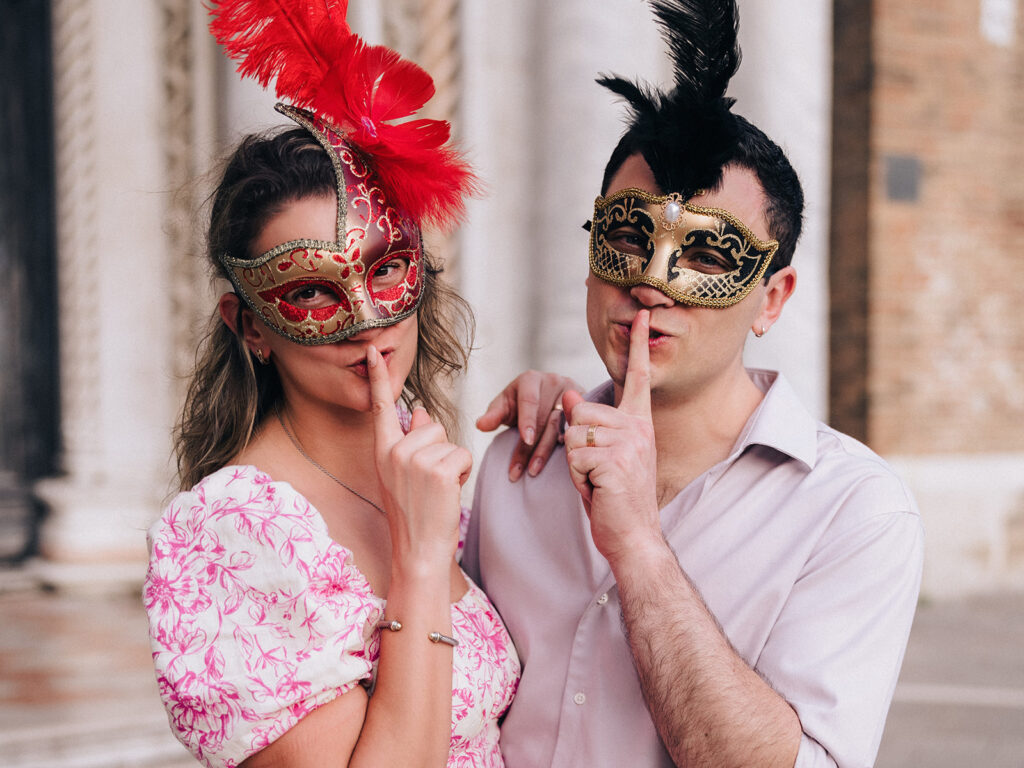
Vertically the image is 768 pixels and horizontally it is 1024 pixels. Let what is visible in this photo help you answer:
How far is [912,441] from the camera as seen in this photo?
709cm

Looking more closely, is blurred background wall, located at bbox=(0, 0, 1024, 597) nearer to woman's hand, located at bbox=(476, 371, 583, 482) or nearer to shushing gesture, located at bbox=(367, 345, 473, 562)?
woman's hand, located at bbox=(476, 371, 583, 482)

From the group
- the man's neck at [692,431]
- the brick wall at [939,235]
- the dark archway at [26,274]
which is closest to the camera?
the man's neck at [692,431]

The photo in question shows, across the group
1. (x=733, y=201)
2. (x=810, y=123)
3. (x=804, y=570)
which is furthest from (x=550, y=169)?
(x=804, y=570)

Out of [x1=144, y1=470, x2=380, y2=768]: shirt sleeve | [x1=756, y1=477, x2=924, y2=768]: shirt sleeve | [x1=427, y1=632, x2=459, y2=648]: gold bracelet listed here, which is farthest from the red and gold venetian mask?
[x1=756, y1=477, x2=924, y2=768]: shirt sleeve

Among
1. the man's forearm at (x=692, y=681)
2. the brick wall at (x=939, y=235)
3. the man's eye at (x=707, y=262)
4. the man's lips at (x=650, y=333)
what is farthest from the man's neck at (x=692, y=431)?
the brick wall at (x=939, y=235)

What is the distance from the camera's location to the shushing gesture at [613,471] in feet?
5.35

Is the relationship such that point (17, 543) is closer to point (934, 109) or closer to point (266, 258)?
point (266, 258)

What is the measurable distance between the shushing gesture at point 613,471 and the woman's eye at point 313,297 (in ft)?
1.56

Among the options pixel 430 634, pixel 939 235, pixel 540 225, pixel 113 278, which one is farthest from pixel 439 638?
pixel 939 235

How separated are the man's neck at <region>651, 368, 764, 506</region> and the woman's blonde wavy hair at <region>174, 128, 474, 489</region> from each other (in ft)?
1.79

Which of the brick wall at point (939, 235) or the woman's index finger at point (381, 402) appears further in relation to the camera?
the brick wall at point (939, 235)

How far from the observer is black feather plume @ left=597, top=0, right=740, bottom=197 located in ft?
6.04

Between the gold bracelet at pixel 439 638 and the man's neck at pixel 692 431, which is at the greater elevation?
the man's neck at pixel 692 431

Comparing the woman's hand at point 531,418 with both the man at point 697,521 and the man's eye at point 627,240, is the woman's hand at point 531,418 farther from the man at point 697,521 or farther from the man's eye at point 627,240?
the man's eye at point 627,240
